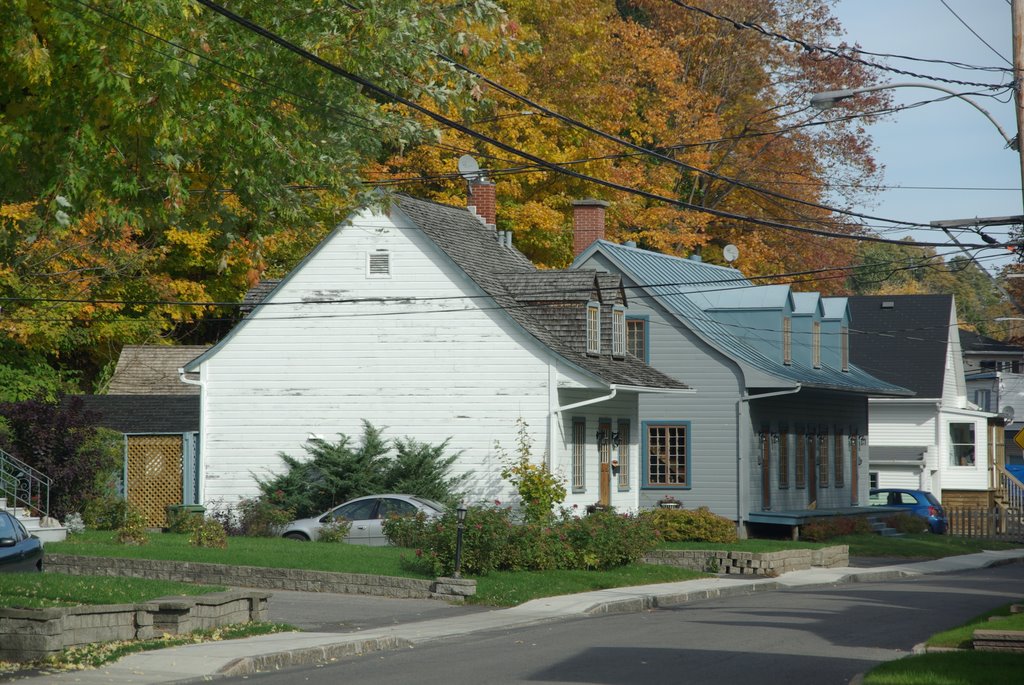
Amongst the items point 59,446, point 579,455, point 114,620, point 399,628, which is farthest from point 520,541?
point 59,446

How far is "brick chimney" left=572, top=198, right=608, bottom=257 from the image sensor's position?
132 feet

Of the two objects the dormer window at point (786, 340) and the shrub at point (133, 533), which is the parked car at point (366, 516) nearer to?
the shrub at point (133, 533)

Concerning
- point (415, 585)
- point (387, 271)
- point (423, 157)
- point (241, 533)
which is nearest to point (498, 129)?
point (423, 157)

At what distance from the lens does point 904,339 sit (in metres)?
58.4

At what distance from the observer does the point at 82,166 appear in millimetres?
14930

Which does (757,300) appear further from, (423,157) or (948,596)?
(948,596)

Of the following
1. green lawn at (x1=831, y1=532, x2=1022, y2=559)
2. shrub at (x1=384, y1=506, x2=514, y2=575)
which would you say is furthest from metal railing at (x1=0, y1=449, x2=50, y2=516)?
green lawn at (x1=831, y1=532, x2=1022, y2=559)

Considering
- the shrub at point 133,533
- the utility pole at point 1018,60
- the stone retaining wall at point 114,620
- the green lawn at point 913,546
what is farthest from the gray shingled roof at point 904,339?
the stone retaining wall at point 114,620

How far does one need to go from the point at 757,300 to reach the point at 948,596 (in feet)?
53.0

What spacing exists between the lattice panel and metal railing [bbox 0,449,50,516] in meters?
3.38

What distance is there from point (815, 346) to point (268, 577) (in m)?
Result: 22.9

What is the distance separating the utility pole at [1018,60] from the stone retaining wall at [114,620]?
1216 cm

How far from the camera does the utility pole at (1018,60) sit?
755 inches

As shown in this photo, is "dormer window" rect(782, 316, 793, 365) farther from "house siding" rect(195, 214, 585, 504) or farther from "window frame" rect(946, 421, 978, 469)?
"window frame" rect(946, 421, 978, 469)
